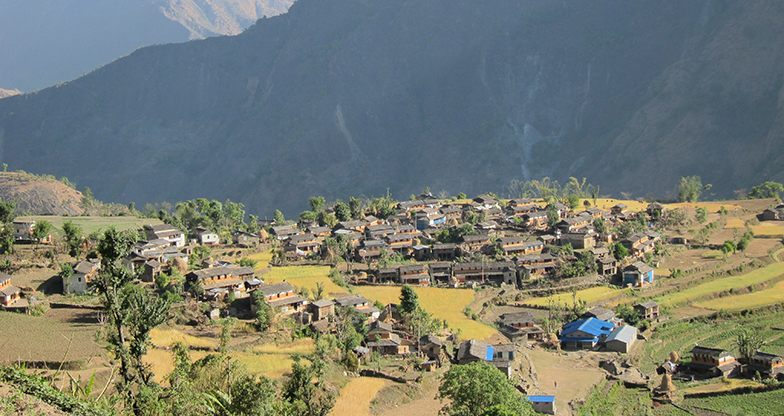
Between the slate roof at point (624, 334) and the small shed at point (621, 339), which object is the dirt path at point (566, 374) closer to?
the small shed at point (621, 339)

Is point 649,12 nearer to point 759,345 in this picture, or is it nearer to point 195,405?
point 759,345

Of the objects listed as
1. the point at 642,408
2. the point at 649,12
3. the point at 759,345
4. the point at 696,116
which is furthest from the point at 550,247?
the point at 649,12

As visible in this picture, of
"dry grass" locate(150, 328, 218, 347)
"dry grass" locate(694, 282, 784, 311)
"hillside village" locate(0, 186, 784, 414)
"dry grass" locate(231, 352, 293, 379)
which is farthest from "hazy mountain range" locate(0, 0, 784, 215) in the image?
"dry grass" locate(150, 328, 218, 347)

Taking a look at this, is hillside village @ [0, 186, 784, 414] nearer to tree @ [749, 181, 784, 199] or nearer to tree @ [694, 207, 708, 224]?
tree @ [694, 207, 708, 224]

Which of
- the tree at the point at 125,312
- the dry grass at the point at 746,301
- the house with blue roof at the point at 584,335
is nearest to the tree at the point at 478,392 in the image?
the tree at the point at 125,312

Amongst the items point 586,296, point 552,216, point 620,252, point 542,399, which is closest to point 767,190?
point 552,216

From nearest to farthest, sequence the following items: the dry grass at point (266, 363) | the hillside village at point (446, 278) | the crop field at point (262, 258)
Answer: the dry grass at point (266, 363) → the hillside village at point (446, 278) → the crop field at point (262, 258)
